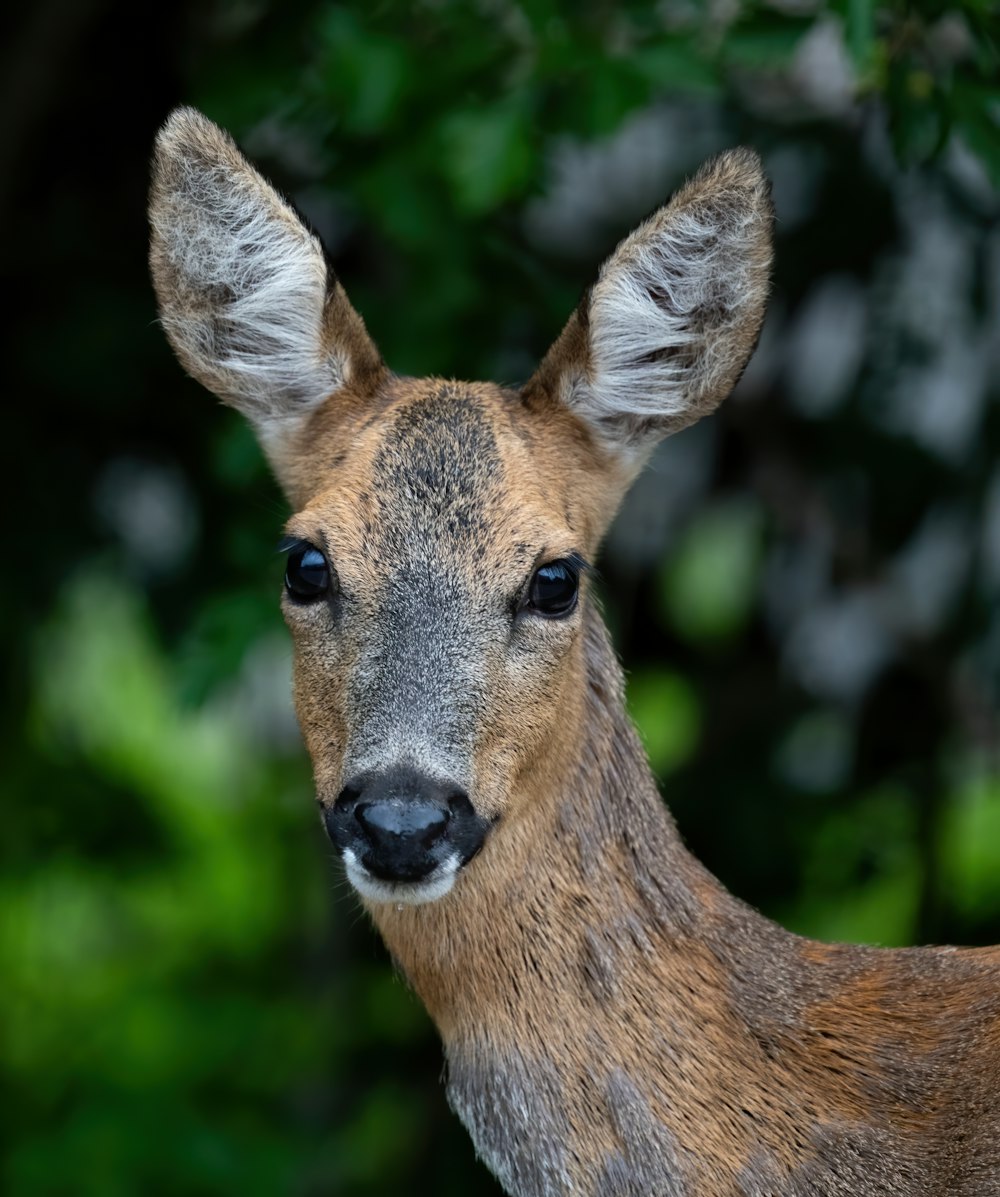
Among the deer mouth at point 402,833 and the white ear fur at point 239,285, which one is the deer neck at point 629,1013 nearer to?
the deer mouth at point 402,833

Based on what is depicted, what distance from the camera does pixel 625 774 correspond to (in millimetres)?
3697

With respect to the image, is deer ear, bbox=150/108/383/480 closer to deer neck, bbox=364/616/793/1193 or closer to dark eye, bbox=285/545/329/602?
dark eye, bbox=285/545/329/602

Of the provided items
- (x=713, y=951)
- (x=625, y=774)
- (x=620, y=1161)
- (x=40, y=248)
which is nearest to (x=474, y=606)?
(x=625, y=774)

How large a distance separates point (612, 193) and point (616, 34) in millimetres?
2102

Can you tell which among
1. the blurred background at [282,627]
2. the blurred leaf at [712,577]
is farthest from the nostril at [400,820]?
the blurred leaf at [712,577]

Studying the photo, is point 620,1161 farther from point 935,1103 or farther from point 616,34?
point 616,34

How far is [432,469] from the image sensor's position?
12.1 ft

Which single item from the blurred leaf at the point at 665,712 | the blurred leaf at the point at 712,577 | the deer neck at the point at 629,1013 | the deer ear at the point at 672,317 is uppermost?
the deer ear at the point at 672,317

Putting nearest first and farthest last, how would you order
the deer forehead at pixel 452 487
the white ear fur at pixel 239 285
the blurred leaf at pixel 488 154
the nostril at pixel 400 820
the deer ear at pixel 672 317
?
the nostril at pixel 400 820 < the deer forehead at pixel 452 487 < the deer ear at pixel 672 317 < the white ear fur at pixel 239 285 < the blurred leaf at pixel 488 154

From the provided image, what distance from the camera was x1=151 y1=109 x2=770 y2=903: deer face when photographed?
335 centimetres

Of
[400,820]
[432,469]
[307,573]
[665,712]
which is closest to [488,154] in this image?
[432,469]

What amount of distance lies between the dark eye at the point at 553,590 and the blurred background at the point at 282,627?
1.87 m

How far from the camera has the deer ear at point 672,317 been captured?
3723 mm

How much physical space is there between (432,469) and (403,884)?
0.90 meters
